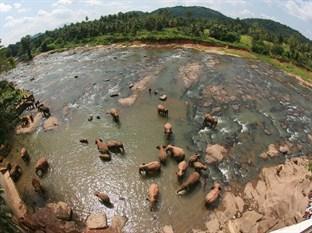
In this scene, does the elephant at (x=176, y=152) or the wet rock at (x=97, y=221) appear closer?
the wet rock at (x=97, y=221)

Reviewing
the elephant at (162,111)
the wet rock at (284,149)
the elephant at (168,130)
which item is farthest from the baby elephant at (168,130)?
the wet rock at (284,149)

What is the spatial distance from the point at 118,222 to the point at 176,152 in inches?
374

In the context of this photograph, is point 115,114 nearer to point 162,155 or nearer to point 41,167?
point 162,155

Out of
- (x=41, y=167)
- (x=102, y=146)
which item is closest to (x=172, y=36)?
(x=102, y=146)

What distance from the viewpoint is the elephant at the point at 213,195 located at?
32.9 metres

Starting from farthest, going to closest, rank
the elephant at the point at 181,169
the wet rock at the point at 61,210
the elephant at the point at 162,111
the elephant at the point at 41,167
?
the elephant at the point at 162,111 < the elephant at the point at 41,167 < the elephant at the point at 181,169 < the wet rock at the point at 61,210

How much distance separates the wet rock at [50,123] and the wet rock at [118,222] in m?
16.7

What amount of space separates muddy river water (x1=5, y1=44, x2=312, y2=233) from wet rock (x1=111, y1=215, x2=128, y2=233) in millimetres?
427

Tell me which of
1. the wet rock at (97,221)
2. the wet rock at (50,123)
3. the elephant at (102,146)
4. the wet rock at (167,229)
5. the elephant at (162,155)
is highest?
the wet rock at (50,123)

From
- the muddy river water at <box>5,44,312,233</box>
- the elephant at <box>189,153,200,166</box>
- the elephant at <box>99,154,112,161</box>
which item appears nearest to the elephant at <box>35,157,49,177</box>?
the muddy river water at <box>5,44,312,233</box>

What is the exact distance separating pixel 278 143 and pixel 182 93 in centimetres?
1514

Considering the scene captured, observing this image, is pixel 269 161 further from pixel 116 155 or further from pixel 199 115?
pixel 116 155

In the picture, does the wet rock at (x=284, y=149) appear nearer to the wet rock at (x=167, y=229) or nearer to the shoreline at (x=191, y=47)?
the wet rock at (x=167, y=229)

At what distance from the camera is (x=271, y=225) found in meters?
31.3
